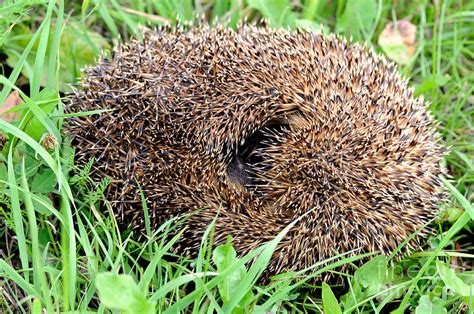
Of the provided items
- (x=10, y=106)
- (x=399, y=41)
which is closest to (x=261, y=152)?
(x=10, y=106)

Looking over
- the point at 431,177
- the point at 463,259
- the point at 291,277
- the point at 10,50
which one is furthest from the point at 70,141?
the point at 463,259

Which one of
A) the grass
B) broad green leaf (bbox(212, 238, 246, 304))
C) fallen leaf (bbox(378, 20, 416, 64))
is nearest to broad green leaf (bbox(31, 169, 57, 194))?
the grass

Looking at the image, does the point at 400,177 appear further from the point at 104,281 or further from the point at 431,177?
the point at 104,281

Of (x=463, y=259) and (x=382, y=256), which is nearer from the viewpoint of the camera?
(x=382, y=256)

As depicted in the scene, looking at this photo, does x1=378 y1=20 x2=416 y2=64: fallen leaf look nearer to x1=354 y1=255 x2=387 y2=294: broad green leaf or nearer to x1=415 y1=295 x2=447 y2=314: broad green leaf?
x1=354 y1=255 x2=387 y2=294: broad green leaf

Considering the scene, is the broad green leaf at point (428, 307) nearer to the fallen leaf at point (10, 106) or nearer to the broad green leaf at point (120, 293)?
the broad green leaf at point (120, 293)

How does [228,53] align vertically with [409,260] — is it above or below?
above

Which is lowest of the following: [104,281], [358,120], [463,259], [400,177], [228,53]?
[463,259]
